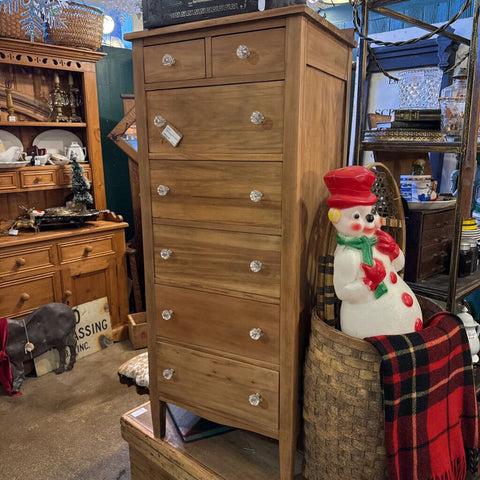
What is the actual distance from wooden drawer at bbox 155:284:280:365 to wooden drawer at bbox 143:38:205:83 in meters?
0.67

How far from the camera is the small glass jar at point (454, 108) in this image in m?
1.61

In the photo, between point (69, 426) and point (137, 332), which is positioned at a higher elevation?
point (137, 332)

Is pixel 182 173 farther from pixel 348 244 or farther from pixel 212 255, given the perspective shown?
pixel 348 244

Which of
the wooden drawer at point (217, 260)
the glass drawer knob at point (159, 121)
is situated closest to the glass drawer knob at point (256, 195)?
the wooden drawer at point (217, 260)

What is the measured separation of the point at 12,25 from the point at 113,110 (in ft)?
3.37

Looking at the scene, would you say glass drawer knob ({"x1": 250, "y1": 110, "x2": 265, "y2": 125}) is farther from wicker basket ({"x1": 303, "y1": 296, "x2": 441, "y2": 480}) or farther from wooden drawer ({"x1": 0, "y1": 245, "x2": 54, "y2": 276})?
wooden drawer ({"x1": 0, "y1": 245, "x2": 54, "y2": 276})

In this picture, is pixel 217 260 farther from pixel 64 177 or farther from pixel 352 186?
pixel 64 177

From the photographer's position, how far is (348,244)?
4.19 ft

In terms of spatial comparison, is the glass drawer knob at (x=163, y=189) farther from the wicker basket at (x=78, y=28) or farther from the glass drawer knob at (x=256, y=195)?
the wicker basket at (x=78, y=28)

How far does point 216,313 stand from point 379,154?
103 centimetres

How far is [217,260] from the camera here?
1.40 meters

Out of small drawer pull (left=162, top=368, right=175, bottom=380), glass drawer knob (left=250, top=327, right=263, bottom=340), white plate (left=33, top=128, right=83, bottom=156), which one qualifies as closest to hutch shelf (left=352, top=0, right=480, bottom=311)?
glass drawer knob (left=250, top=327, right=263, bottom=340)

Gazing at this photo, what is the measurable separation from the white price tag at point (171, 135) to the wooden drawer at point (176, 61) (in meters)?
0.14

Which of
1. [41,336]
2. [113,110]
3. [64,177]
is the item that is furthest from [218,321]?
[113,110]
